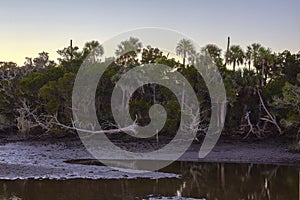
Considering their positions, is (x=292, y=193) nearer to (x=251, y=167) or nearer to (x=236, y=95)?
(x=251, y=167)

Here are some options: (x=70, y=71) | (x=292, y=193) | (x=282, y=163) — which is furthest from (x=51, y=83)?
(x=292, y=193)

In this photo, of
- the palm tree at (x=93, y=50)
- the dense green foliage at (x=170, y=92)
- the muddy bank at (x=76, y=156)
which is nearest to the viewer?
the muddy bank at (x=76, y=156)

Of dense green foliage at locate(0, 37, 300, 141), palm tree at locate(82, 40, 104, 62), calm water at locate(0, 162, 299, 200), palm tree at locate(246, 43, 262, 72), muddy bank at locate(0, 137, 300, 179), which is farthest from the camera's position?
palm tree at locate(82, 40, 104, 62)

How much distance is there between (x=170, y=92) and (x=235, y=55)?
8.30 m

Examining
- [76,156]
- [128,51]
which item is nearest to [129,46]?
[128,51]

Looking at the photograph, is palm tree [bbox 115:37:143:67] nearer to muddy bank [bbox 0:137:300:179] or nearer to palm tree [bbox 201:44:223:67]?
palm tree [bbox 201:44:223:67]

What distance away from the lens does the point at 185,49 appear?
4097 cm

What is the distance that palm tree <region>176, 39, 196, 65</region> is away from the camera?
133 ft

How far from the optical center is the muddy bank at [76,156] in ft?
72.2

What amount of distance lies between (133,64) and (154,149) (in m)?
10.1

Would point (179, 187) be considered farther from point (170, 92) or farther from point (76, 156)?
point (170, 92)

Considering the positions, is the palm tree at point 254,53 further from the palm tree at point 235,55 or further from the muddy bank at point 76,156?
the muddy bank at point 76,156

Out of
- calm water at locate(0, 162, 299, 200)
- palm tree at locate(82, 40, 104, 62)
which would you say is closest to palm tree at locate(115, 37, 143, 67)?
palm tree at locate(82, 40, 104, 62)

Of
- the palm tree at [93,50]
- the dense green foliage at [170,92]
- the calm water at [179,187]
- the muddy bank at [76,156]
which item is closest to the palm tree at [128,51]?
the dense green foliage at [170,92]
